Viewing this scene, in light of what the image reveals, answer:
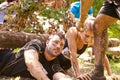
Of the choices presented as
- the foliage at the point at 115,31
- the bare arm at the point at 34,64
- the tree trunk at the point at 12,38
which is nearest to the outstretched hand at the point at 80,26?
the bare arm at the point at 34,64

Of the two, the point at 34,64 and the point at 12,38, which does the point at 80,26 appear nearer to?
the point at 34,64

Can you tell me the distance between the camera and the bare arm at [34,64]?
3.89 meters

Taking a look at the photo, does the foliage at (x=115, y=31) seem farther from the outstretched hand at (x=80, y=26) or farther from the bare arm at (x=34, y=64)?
the bare arm at (x=34, y=64)

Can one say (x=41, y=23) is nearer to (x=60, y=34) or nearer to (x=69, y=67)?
(x=69, y=67)

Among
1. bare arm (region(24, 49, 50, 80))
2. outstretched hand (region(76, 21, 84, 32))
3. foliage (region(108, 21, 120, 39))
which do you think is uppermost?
outstretched hand (region(76, 21, 84, 32))

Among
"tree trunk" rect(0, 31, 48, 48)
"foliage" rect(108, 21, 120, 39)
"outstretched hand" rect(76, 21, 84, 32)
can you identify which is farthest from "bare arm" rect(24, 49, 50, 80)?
"foliage" rect(108, 21, 120, 39)

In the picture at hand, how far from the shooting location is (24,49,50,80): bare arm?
3.89 m

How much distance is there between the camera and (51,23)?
22.1 feet

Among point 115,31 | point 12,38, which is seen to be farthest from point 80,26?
point 115,31

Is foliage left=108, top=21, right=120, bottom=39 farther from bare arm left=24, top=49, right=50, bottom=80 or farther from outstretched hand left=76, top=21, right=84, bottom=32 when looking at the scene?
bare arm left=24, top=49, right=50, bottom=80

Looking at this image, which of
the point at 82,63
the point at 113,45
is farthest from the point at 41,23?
the point at 113,45

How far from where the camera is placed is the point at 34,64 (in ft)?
12.9

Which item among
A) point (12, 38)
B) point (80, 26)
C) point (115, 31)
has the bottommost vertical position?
point (115, 31)

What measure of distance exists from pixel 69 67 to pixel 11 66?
3.68 feet
